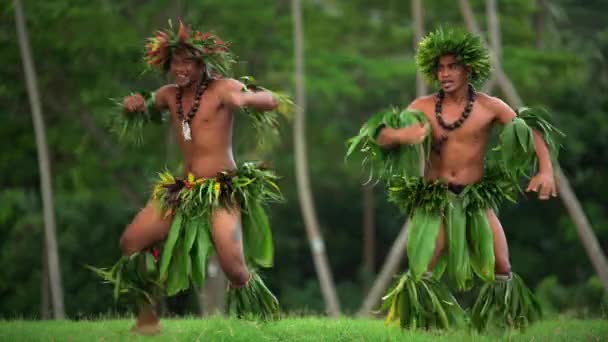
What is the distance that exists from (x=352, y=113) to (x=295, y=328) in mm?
15385

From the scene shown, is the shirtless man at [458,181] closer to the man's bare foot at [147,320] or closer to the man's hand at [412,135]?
the man's hand at [412,135]

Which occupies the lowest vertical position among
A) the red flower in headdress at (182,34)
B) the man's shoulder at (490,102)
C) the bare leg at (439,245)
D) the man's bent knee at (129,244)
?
the bare leg at (439,245)

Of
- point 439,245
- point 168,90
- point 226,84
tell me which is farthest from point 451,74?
point 168,90

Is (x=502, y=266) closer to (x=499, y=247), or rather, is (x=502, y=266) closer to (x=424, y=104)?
(x=499, y=247)

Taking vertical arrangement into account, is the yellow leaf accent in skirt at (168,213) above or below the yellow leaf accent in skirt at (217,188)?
below

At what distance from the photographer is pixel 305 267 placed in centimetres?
2555

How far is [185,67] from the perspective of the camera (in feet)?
22.5

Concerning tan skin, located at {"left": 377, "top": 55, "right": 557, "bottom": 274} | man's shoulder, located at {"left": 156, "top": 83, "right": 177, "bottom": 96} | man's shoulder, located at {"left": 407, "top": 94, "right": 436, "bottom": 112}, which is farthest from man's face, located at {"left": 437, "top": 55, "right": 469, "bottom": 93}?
man's shoulder, located at {"left": 156, "top": 83, "right": 177, "bottom": 96}

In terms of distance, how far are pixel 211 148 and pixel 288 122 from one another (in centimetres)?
1179

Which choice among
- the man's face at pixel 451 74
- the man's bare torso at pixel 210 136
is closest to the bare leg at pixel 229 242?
the man's bare torso at pixel 210 136

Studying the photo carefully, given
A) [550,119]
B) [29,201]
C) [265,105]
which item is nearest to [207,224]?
[265,105]

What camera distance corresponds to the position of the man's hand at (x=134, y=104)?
716cm

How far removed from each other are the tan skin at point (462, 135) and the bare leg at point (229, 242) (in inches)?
40.9

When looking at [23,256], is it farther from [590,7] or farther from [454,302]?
[454,302]
